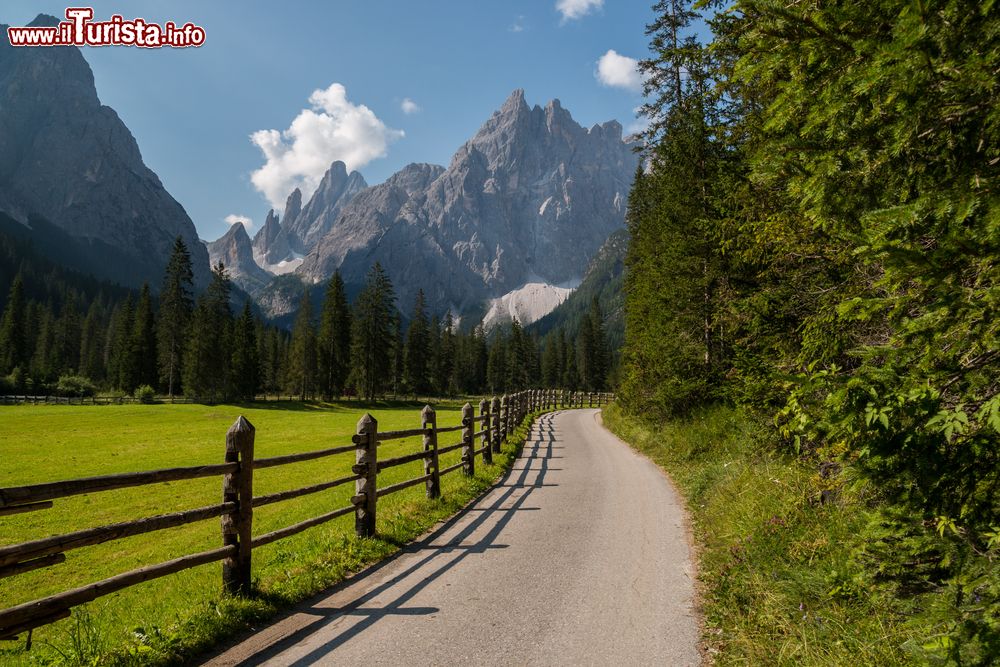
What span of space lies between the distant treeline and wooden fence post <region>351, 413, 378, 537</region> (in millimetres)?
58766

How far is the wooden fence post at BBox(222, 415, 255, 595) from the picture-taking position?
6074 millimetres

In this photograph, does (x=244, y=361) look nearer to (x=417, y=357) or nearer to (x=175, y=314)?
(x=175, y=314)

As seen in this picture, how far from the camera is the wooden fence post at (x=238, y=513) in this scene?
6.07m

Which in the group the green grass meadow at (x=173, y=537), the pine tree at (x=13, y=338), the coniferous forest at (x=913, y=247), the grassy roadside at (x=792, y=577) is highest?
the pine tree at (x=13, y=338)

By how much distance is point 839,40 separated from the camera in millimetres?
3656

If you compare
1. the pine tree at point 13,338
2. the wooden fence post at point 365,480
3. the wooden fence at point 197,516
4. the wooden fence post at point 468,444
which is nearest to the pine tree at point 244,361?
the pine tree at point 13,338

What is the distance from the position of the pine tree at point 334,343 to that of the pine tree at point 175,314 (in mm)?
16479

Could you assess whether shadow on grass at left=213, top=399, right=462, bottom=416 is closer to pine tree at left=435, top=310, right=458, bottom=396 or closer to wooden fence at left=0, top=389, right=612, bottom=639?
pine tree at left=435, top=310, right=458, bottom=396

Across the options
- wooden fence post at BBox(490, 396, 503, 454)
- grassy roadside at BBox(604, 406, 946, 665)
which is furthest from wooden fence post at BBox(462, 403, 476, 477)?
grassy roadside at BBox(604, 406, 946, 665)

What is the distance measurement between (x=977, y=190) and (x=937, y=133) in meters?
0.83

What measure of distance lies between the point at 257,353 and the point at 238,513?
7203cm

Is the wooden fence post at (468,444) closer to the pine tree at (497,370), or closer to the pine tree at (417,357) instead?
the pine tree at (417,357)

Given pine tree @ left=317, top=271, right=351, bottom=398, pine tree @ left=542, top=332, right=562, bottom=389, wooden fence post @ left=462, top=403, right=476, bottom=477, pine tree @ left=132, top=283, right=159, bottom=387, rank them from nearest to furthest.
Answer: wooden fence post @ left=462, top=403, right=476, bottom=477, pine tree @ left=132, top=283, right=159, bottom=387, pine tree @ left=317, top=271, right=351, bottom=398, pine tree @ left=542, top=332, right=562, bottom=389

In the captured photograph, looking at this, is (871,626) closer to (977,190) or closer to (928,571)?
(928,571)
